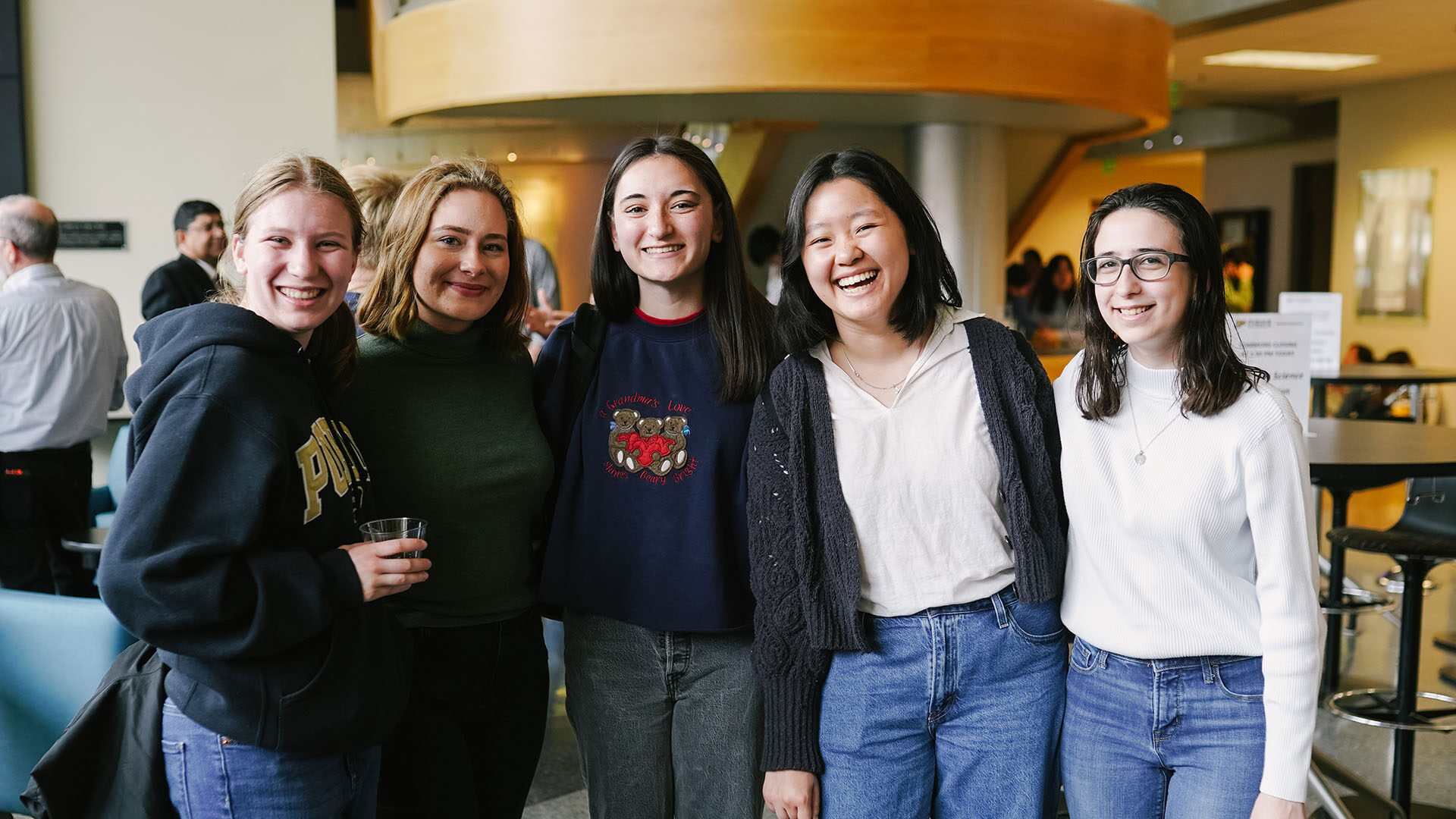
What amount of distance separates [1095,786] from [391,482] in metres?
1.23

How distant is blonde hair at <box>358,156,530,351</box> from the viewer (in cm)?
200

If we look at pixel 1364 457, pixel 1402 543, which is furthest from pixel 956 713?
pixel 1402 543

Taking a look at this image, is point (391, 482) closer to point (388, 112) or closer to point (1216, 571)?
point (1216, 571)

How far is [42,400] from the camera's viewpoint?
4.64 m

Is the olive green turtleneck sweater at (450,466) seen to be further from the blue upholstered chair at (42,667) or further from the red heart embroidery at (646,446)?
the blue upholstered chair at (42,667)

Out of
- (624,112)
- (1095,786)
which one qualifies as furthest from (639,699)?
(624,112)

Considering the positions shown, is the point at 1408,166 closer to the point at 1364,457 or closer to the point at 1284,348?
the point at 1284,348

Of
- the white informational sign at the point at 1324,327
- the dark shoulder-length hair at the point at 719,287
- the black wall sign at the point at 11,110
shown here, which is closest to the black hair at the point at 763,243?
the white informational sign at the point at 1324,327

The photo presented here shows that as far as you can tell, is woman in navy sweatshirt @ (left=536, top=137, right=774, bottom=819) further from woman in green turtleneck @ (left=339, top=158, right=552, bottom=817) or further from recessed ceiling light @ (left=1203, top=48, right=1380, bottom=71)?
recessed ceiling light @ (left=1203, top=48, right=1380, bottom=71)

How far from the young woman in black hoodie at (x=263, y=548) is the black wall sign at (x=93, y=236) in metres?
5.60

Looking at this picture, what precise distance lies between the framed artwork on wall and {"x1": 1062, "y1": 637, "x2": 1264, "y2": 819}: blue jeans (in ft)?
38.1

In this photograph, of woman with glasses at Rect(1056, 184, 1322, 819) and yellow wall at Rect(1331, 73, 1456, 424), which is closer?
woman with glasses at Rect(1056, 184, 1322, 819)

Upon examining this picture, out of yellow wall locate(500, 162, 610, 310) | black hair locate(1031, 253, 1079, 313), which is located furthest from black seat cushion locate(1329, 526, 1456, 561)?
yellow wall locate(500, 162, 610, 310)

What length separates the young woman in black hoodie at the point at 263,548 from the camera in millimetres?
1389
